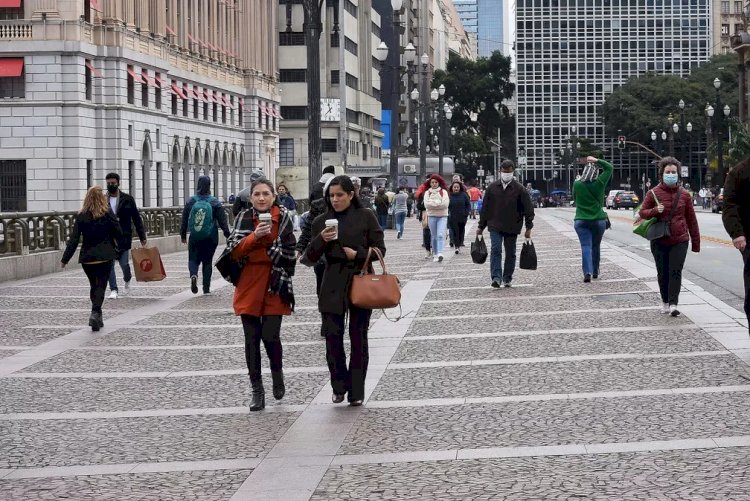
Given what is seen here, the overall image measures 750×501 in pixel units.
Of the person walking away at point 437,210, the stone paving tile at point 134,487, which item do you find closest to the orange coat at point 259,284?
the stone paving tile at point 134,487

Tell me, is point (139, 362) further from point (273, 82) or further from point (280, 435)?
point (273, 82)

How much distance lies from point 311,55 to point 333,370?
713 inches

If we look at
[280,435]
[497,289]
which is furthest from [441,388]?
[497,289]

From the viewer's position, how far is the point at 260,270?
1065 cm

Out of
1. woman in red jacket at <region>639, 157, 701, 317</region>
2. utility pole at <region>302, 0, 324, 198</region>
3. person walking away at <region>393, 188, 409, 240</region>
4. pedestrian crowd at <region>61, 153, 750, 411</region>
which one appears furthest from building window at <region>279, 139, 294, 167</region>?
woman in red jacket at <region>639, 157, 701, 317</region>

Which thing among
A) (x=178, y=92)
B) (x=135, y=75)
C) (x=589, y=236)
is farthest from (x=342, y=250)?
(x=178, y=92)

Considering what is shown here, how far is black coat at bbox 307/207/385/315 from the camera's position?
34.6 feet

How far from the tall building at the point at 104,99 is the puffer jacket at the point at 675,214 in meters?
44.2

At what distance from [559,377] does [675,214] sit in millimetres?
4907

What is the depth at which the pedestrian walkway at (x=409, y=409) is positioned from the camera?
7.86 meters

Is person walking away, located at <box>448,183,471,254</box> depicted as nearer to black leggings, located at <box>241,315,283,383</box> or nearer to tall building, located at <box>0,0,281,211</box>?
black leggings, located at <box>241,315,283,383</box>

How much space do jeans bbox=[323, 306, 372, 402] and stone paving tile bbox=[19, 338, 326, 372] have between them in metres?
2.51

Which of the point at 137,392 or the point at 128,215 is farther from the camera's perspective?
the point at 128,215

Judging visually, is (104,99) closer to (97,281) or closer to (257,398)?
(97,281)
